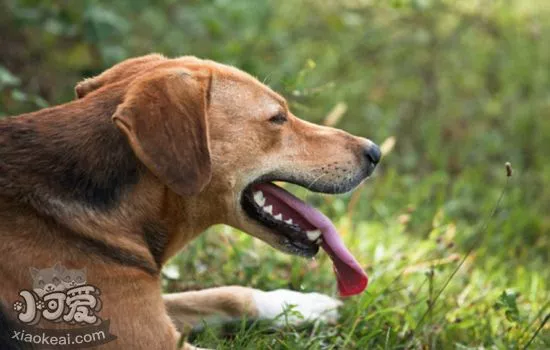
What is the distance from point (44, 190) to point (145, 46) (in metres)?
4.16

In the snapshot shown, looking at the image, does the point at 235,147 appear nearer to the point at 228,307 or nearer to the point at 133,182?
the point at 133,182

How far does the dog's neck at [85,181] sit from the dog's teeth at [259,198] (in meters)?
0.43

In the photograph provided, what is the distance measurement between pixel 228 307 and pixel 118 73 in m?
1.17

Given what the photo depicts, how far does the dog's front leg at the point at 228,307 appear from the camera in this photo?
166 inches

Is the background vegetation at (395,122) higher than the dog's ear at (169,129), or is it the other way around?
the dog's ear at (169,129)

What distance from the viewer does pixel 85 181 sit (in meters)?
3.40

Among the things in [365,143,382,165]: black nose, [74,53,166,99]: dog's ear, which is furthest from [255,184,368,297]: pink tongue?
[74,53,166,99]: dog's ear

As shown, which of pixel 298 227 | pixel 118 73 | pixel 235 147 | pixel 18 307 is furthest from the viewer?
pixel 298 227

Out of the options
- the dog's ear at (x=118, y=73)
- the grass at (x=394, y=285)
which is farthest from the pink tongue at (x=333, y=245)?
the dog's ear at (x=118, y=73)

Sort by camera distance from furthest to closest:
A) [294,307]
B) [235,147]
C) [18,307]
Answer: [294,307] < [235,147] < [18,307]

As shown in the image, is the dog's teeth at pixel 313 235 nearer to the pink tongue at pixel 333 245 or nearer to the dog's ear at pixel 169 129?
the pink tongue at pixel 333 245

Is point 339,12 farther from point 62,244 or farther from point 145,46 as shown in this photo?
point 62,244

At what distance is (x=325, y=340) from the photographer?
4.23 m

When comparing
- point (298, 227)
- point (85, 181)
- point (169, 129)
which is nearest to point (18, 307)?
point (85, 181)
